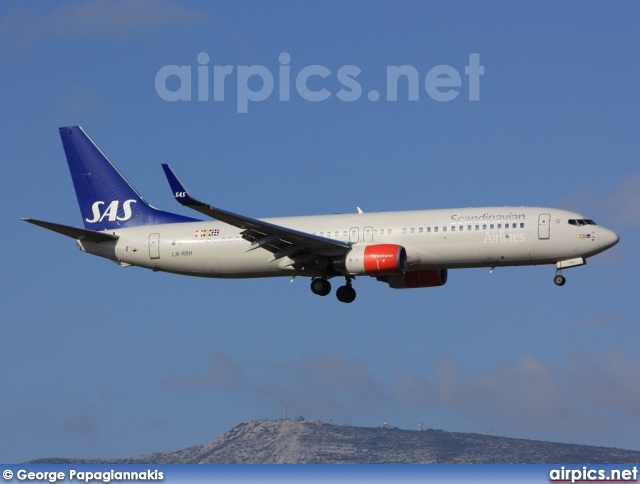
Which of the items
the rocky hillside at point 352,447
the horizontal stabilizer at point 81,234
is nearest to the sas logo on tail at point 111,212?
the horizontal stabilizer at point 81,234

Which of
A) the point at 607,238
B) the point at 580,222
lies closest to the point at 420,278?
the point at 580,222

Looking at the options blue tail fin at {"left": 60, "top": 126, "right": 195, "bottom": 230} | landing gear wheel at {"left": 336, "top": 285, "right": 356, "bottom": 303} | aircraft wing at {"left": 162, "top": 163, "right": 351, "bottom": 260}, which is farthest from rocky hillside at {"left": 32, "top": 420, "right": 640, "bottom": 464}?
aircraft wing at {"left": 162, "top": 163, "right": 351, "bottom": 260}

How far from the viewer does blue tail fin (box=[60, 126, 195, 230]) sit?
67938mm

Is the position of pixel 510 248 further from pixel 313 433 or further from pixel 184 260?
pixel 313 433

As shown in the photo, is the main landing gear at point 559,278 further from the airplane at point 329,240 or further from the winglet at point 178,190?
the winglet at point 178,190

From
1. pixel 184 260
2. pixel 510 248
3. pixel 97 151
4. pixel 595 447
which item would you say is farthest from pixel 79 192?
pixel 595 447

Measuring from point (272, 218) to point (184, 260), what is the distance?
5.30 metres

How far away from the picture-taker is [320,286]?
2475 inches

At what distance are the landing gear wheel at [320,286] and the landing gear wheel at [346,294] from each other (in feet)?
5.07

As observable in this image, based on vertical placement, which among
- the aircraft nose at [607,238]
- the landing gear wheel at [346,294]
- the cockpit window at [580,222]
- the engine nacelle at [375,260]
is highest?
the cockpit window at [580,222]

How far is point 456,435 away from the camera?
18475cm

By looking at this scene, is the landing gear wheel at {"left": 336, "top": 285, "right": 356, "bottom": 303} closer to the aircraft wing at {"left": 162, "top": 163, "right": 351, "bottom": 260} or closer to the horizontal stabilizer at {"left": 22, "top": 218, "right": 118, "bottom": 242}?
the aircraft wing at {"left": 162, "top": 163, "right": 351, "bottom": 260}

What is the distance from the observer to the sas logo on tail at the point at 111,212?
68.4 m

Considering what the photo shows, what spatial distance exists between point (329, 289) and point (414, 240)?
6.76 m
